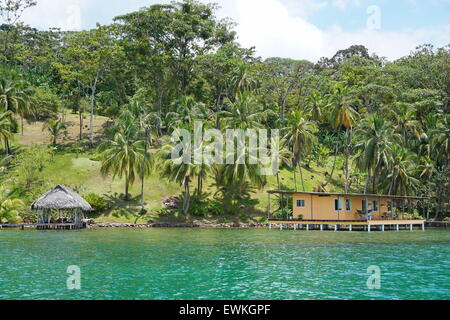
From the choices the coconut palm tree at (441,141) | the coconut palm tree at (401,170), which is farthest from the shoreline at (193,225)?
the coconut palm tree at (441,141)

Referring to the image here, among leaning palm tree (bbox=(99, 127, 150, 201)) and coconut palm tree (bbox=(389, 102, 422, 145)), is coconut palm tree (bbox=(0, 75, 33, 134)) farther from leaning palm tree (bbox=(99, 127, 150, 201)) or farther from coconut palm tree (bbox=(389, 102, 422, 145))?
coconut palm tree (bbox=(389, 102, 422, 145))

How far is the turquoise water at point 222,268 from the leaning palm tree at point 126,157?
1598cm

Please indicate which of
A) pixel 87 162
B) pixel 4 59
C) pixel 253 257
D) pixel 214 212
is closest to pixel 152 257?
pixel 253 257

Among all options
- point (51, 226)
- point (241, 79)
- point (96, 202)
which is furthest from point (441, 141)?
point (51, 226)

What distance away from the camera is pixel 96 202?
163ft

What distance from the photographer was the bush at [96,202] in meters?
49.5

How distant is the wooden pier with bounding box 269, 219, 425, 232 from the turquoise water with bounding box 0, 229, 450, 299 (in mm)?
10657

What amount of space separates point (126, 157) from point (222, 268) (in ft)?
99.1

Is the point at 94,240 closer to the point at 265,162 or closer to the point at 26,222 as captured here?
the point at 26,222

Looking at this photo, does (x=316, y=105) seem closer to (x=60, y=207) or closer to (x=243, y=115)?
(x=243, y=115)

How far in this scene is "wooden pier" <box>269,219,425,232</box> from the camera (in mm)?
46125

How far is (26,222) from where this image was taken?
48500mm
